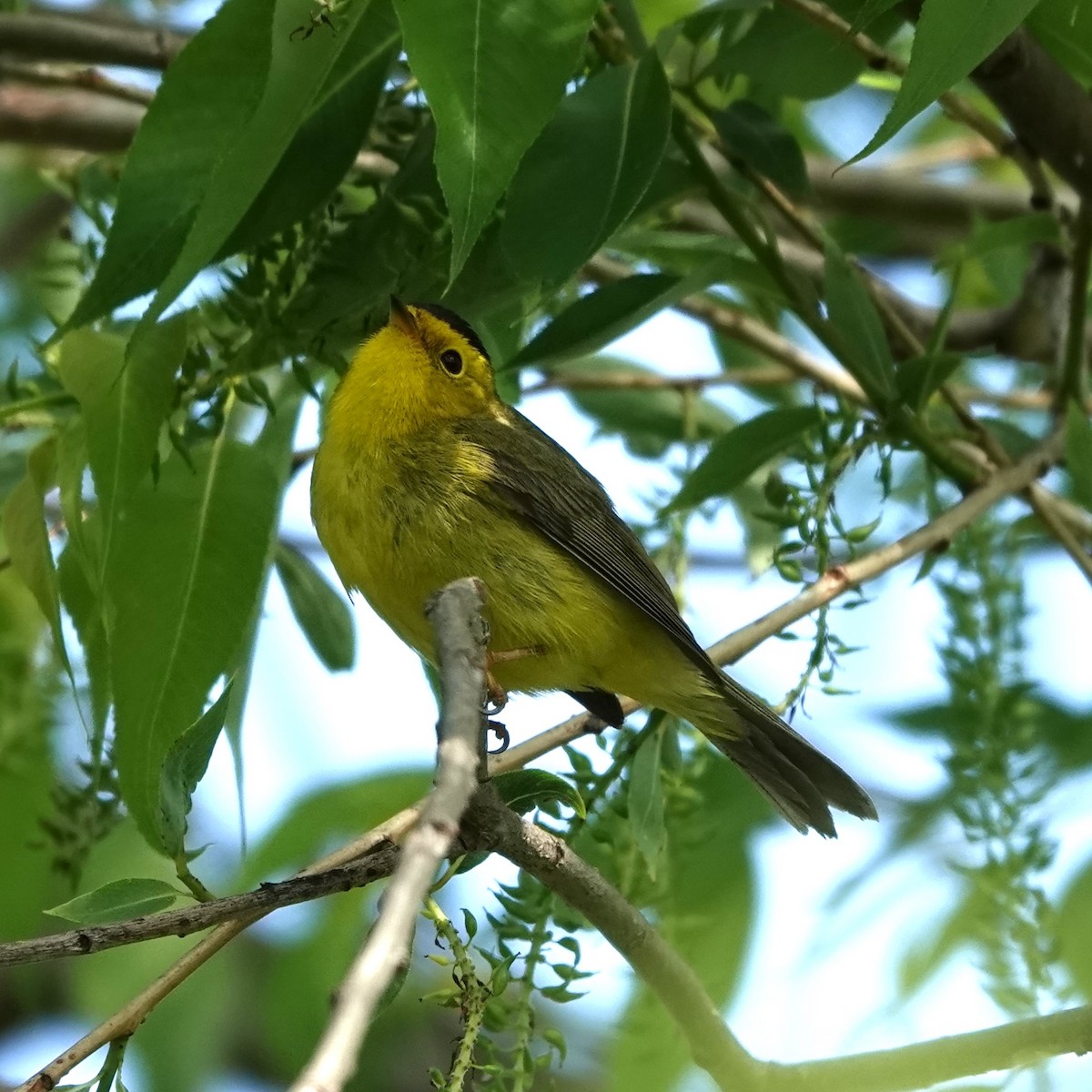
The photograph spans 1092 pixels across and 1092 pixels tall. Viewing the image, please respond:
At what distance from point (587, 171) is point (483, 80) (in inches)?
25.4

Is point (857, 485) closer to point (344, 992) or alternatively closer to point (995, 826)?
point (995, 826)

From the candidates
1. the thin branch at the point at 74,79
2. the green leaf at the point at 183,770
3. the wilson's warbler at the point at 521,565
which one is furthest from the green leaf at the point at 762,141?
the green leaf at the point at 183,770

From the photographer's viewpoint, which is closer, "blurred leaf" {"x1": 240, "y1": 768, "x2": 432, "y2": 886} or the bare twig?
the bare twig

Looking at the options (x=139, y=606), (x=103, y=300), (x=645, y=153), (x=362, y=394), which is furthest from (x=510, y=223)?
(x=362, y=394)

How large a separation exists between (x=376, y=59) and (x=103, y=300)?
0.84m

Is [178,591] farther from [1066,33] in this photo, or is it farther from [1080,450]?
[1066,33]

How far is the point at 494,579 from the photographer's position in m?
4.07

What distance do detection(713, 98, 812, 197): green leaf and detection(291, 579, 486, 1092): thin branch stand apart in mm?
1835

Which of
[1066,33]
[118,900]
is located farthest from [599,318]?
[118,900]

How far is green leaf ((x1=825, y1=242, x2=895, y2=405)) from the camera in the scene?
3648 millimetres

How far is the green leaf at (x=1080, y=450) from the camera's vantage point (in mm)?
3566

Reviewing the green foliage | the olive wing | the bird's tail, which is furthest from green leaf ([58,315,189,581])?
the bird's tail

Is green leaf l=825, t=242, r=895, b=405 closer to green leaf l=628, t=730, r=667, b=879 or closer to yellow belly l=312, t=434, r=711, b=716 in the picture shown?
yellow belly l=312, t=434, r=711, b=716

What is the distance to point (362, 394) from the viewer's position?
4.33 m
